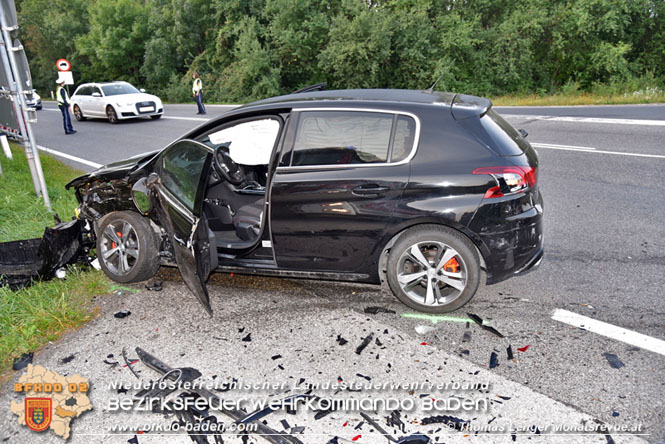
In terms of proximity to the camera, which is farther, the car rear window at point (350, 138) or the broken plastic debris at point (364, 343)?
the car rear window at point (350, 138)

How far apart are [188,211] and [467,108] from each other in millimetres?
2322

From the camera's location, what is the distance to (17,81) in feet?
22.6

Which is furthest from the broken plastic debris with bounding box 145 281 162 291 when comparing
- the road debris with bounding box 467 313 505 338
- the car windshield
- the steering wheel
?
the car windshield

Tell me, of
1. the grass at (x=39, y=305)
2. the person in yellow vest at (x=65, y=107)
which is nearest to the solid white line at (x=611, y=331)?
the grass at (x=39, y=305)

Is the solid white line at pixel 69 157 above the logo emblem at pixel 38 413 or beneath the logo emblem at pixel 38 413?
above

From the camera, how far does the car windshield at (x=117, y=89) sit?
19281 millimetres

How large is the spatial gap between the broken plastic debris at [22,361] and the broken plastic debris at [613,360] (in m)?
3.93

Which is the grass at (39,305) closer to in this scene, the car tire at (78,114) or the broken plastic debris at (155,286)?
the broken plastic debris at (155,286)

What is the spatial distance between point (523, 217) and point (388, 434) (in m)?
1.90

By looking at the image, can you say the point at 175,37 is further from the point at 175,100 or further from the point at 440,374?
the point at 440,374

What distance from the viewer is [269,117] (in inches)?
167

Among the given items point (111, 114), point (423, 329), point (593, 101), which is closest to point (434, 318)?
point (423, 329)

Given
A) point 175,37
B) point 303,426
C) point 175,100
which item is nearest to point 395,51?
point 175,100

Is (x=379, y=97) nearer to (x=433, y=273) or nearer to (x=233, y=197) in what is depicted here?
(x=433, y=273)
